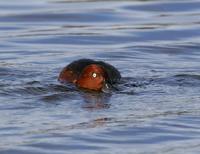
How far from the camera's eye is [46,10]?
19031mm

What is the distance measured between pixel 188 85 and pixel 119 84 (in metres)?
0.83

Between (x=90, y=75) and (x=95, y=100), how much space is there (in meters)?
0.56

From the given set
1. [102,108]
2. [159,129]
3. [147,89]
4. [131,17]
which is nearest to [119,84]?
[147,89]

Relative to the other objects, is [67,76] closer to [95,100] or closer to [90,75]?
[90,75]

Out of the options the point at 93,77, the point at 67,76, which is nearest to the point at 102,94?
the point at 93,77

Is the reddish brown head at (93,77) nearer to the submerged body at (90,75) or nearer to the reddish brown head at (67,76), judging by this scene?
the submerged body at (90,75)

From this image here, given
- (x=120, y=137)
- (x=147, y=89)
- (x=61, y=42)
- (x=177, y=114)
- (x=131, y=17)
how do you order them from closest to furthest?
(x=120, y=137), (x=177, y=114), (x=147, y=89), (x=61, y=42), (x=131, y=17)

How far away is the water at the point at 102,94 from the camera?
9242 mm

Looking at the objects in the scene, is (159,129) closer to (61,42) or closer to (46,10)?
(61,42)

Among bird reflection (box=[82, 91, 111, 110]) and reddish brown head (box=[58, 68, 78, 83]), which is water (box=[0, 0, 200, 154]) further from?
reddish brown head (box=[58, 68, 78, 83])

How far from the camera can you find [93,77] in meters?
11.5

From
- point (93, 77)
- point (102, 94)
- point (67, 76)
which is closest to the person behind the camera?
point (102, 94)

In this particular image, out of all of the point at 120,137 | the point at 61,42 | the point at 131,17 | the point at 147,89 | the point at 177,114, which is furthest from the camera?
the point at 131,17

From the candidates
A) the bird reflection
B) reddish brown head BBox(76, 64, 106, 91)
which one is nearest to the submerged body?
reddish brown head BBox(76, 64, 106, 91)
